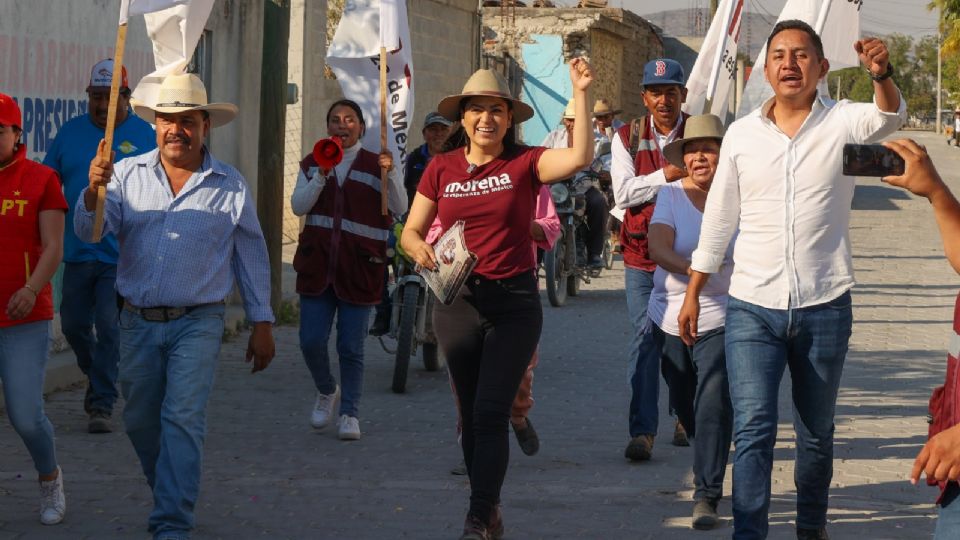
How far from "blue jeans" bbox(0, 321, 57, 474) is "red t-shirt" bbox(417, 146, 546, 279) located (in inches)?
73.8

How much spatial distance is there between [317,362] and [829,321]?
4211 mm

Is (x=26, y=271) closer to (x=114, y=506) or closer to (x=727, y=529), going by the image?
(x=114, y=506)

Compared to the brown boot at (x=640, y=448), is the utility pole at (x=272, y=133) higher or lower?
higher

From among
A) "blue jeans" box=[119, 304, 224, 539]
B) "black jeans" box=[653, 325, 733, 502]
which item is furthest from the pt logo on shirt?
"black jeans" box=[653, 325, 733, 502]

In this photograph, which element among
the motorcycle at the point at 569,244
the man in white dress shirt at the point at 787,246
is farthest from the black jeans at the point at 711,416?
the motorcycle at the point at 569,244

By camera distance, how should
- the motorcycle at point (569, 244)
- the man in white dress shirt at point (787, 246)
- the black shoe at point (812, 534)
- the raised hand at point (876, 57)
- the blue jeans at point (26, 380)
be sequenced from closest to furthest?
the raised hand at point (876, 57)
the man in white dress shirt at point (787, 246)
the black shoe at point (812, 534)
the blue jeans at point (26, 380)
the motorcycle at point (569, 244)

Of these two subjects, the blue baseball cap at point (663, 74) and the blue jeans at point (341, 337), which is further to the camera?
the blue jeans at point (341, 337)

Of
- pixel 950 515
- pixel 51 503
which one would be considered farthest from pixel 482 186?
pixel 950 515

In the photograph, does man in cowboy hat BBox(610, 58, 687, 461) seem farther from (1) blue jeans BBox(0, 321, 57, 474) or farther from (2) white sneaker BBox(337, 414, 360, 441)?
(1) blue jeans BBox(0, 321, 57, 474)

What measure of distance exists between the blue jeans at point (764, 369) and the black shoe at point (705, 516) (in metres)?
0.97

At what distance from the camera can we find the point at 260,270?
22.5 ft

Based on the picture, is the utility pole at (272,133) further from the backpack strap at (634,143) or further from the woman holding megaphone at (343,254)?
the backpack strap at (634,143)

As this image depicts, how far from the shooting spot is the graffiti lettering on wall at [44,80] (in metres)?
10.4

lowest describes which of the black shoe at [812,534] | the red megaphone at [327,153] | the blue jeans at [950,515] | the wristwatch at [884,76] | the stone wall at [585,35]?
the black shoe at [812,534]
